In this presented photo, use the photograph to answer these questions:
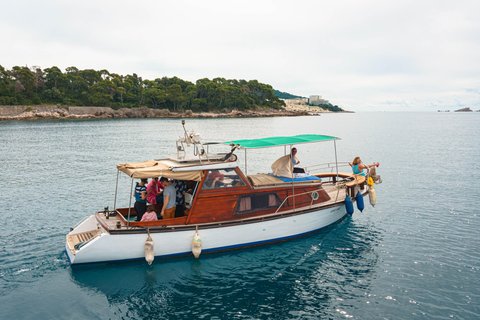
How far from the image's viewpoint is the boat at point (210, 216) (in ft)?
34.3

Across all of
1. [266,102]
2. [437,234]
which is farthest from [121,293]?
[266,102]

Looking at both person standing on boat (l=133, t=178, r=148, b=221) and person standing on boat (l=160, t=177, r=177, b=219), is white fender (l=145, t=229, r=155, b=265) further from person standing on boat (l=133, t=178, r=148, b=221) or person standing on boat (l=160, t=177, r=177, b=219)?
person standing on boat (l=133, t=178, r=148, b=221)

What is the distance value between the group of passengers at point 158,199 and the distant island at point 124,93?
11189cm

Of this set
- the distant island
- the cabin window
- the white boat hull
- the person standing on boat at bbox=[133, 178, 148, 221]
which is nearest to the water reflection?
the white boat hull

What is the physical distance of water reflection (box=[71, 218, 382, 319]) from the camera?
8.90 meters

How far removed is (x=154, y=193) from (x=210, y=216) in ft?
7.96

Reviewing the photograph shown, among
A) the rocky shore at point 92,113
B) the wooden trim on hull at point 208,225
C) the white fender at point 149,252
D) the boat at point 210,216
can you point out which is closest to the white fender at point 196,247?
the boat at point 210,216

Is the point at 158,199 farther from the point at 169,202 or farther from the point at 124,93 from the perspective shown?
the point at 124,93

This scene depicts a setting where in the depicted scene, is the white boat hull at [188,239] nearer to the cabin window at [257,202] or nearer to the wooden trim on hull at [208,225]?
the wooden trim on hull at [208,225]

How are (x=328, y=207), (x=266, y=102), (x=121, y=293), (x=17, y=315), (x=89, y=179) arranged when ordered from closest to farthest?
1. (x=17, y=315)
2. (x=121, y=293)
3. (x=328, y=207)
4. (x=89, y=179)
5. (x=266, y=102)

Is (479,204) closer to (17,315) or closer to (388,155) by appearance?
(388,155)

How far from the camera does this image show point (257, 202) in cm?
1210

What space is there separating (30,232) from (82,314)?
291 inches

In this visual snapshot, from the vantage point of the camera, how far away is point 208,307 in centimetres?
889
